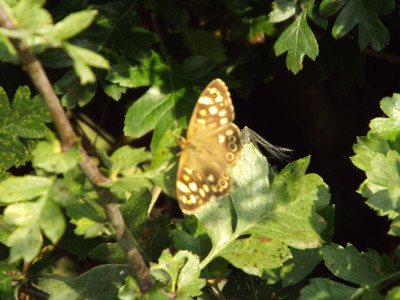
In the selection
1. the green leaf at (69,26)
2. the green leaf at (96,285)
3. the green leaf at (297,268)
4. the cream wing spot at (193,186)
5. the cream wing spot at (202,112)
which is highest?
the green leaf at (69,26)

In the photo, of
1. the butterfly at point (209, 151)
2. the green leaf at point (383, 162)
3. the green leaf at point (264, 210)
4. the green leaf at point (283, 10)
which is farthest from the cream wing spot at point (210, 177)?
the green leaf at point (283, 10)

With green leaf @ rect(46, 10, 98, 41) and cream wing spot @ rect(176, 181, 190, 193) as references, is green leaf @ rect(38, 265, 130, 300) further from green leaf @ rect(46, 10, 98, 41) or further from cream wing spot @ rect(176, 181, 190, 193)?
green leaf @ rect(46, 10, 98, 41)

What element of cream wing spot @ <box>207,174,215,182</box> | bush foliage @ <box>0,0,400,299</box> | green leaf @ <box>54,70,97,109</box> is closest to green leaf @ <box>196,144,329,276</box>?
bush foliage @ <box>0,0,400,299</box>

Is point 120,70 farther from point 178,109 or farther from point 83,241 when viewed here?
point 83,241

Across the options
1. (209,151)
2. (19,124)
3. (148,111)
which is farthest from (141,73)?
(209,151)

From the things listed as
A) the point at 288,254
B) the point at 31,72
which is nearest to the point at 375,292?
the point at 288,254

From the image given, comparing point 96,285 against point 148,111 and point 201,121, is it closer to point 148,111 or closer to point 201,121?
point 201,121

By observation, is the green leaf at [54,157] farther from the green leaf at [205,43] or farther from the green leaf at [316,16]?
the green leaf at [205,43]
